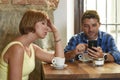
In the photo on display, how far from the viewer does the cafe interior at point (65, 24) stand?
162 centimetres

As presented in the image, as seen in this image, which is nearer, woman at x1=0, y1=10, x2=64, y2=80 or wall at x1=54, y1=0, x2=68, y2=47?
woman at x1=0, y1=10, x2=64, y2=80

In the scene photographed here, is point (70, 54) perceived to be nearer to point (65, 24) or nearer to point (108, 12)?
point (65, 24)

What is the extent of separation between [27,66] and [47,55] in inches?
13.4

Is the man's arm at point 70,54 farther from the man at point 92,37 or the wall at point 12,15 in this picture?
the wall at point 12,15

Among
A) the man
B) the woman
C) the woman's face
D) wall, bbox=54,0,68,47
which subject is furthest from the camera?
wall, bbox=54,0,68,47

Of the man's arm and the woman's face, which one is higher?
the woman's face

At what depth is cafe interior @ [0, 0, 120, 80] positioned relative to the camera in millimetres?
1621

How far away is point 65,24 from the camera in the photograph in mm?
2564

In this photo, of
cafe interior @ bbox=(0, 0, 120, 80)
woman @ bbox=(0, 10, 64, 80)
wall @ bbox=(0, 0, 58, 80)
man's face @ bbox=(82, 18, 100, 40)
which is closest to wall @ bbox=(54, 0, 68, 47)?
cafe interior @ bbox=(0, 0, 120, 80)

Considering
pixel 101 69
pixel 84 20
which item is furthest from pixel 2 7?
pixel 101 69

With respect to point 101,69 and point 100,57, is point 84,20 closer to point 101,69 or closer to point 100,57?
point 100,57

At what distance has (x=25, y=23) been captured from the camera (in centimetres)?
179

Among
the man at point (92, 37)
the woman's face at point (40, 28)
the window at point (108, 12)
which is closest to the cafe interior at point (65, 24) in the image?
the window at point (108, 12)

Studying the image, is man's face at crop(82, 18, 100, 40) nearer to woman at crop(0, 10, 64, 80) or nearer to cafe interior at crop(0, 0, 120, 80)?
cafe interior at crop(0, 0, 120, 80)
